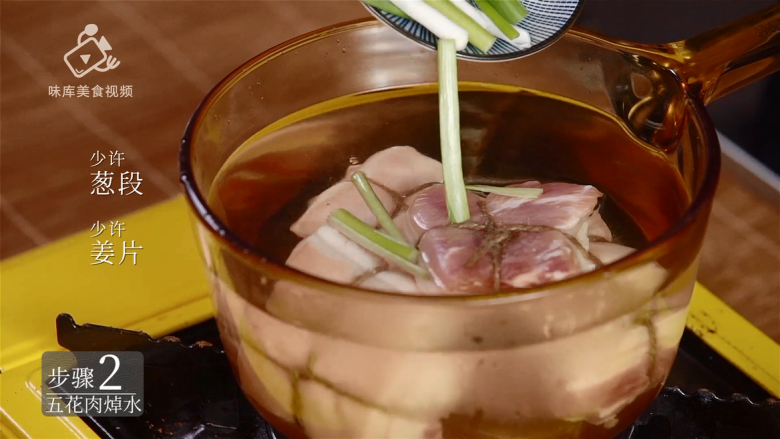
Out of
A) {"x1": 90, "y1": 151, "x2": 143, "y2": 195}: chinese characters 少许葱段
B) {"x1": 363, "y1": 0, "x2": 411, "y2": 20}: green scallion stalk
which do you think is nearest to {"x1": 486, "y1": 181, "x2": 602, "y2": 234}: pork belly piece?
{"x1": 363, "y1": 0, "x2": 411, "y2": 20}: green scallion stalk

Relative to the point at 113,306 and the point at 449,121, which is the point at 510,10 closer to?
the point at 449,121

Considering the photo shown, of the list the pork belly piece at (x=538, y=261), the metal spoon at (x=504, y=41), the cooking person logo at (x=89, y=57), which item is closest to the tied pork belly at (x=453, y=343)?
the pork belly piece at (x=538, y=261)

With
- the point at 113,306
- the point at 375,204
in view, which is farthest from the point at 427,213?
the point at 113,306

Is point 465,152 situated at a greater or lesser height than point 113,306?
greater

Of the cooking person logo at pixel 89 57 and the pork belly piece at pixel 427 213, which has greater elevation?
the pork belly piece at pixel 427 213

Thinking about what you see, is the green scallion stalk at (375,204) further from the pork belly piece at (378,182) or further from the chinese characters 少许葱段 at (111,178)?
the chinese characters 少许葱段 at (111,178)
